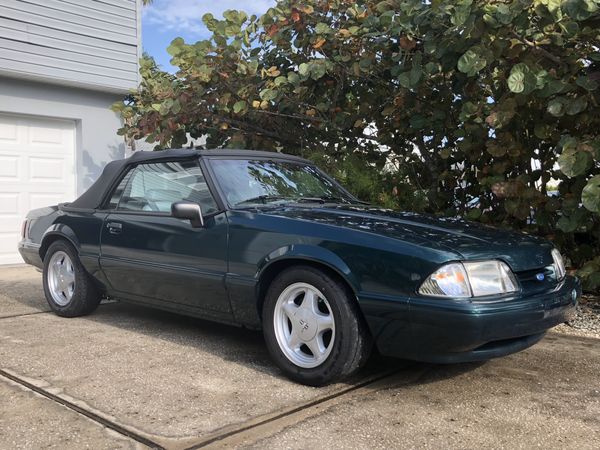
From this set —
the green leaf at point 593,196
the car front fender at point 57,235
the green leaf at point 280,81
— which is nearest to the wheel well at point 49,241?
the car front fender at point 57,235

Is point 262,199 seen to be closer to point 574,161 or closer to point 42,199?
point 574,161

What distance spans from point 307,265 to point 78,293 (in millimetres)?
2529

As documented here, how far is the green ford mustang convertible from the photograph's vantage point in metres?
3.12

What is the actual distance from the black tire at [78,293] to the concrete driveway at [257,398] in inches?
21.5

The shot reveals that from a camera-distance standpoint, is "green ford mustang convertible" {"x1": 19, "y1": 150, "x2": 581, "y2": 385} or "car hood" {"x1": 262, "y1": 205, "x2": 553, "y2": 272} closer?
"green ford mustang convertible" {"x1": 19, "y1": 150, "x2": 581, "y2": 385}

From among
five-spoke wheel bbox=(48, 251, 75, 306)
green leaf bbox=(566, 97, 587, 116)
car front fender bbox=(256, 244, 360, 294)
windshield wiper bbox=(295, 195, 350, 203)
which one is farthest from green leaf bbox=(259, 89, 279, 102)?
car front fender bbox=(256, 244, 360, 294)

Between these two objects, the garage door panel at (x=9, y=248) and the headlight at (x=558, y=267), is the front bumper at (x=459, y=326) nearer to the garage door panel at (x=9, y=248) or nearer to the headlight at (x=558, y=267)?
the headlight at (x=558, y=267)

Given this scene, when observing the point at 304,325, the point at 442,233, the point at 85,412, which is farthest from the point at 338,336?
the point at 85,412

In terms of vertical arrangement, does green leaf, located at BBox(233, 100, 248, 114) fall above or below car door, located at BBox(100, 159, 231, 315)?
above

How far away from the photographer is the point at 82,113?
9.58 metres

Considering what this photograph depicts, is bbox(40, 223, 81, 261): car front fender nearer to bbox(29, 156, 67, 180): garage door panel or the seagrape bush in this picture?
the seagrape bush

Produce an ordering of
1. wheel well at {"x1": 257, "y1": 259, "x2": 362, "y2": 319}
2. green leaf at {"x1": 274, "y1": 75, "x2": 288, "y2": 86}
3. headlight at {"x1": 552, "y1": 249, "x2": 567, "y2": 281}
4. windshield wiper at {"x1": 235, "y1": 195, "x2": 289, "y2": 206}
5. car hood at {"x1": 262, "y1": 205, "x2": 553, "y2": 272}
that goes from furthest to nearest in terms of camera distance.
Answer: green leaf at {"x1": 274, "y1": 75, "x2": 288, "y2": 86} < windshield wiper at {"x1": 235, "y1": 195, "x2": 289, "y2": 206} < headlight at {"x1": 552, "y1": 249, "x2": 567, "y2": 281} < wheel well at {"x1": 257, "y1": 259, "x2": 362, "y2": 319} < car hood at {"x1": 262, "y1": 205, "x2": 553, "y2": 272}

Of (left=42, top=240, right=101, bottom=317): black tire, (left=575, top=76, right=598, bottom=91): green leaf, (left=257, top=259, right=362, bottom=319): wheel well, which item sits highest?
(left=575, top=76, right=598, bottom=91): green leaf

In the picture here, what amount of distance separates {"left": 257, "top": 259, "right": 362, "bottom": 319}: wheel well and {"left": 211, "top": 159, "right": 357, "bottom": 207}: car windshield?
596 millimetres
